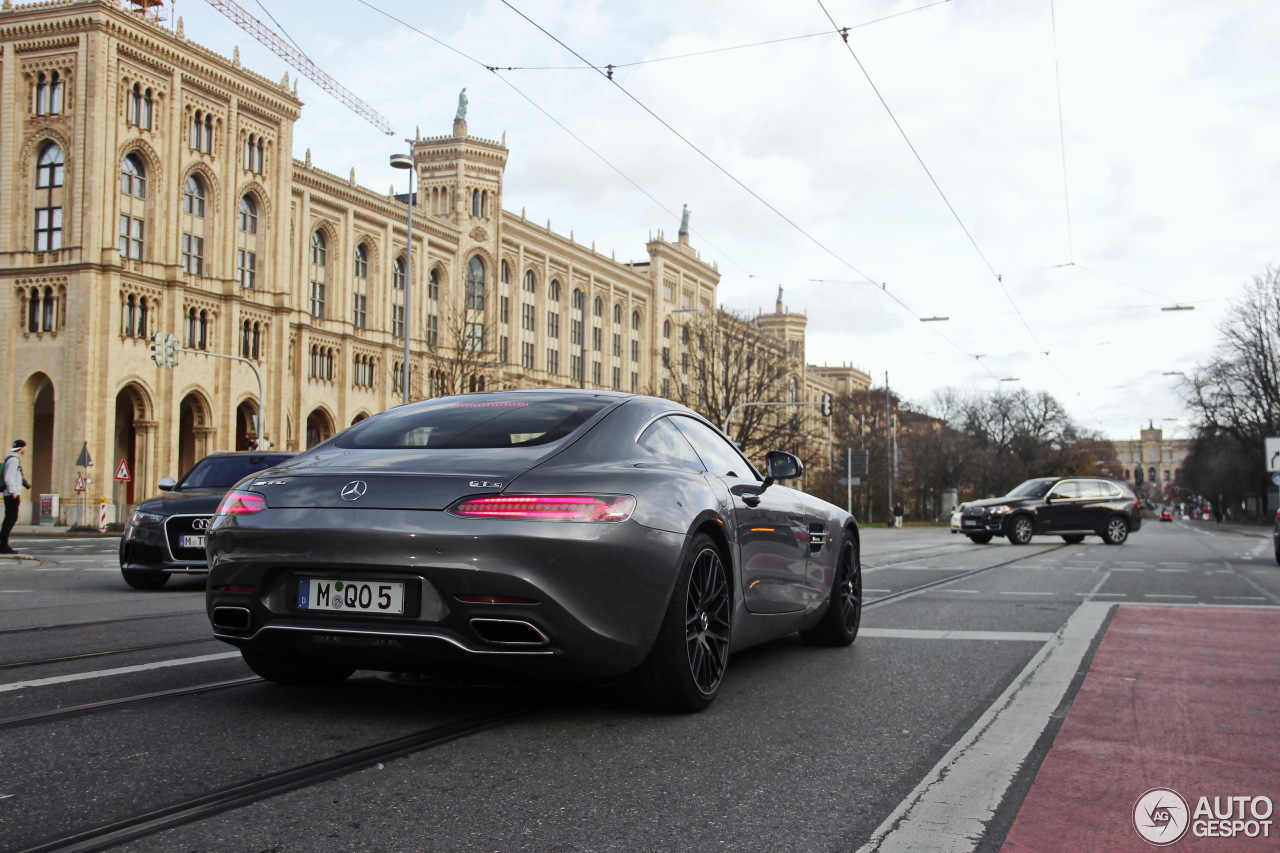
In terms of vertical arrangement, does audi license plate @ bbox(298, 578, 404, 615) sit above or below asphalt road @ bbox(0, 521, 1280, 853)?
above

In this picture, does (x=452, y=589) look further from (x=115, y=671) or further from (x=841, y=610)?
(x=841, y=610)

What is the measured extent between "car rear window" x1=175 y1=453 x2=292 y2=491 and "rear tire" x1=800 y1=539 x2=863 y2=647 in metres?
7.25

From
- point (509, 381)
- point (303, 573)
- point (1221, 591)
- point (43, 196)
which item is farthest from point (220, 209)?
point (303, 573)

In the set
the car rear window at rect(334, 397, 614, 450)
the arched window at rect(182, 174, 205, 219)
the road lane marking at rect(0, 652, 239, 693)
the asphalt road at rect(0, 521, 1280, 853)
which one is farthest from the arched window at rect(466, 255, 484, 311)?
the car rear window at rect(334, 397, 614, 450)

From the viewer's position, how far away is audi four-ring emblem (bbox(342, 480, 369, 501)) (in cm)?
421

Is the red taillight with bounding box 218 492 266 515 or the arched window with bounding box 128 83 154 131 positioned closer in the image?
the red taillight with bounding box 218 492 266 515

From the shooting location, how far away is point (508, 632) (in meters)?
4.03

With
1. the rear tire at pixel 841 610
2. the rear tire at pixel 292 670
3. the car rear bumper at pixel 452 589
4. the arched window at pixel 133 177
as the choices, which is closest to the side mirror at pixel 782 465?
the rear tire at pixel 841 610

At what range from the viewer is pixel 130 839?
2.84m

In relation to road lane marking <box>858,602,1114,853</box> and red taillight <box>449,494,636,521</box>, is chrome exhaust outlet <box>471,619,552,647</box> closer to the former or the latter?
red taillight <box>449,494,636,521</box>

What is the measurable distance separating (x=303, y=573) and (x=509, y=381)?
65440mm

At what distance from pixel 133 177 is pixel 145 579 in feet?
126

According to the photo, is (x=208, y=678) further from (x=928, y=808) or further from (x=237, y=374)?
(x=237, y=374)

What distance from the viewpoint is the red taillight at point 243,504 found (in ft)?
14.3
